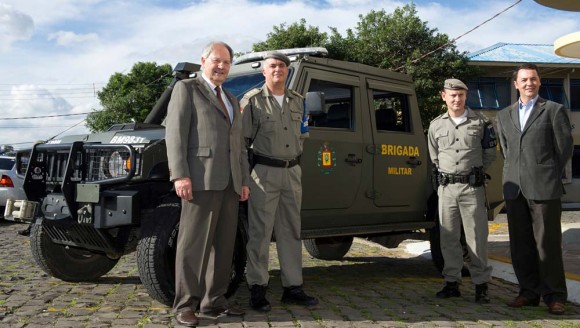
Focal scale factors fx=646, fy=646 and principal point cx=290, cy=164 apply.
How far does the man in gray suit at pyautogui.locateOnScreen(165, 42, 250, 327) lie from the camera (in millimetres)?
3986

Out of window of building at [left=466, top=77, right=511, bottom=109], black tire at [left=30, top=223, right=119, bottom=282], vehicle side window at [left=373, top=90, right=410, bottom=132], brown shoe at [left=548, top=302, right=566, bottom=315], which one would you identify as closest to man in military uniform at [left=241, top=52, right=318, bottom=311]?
vehicle side window at [left=373, top=90, right=410, bottom=132]

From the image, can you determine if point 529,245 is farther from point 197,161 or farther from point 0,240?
point 0,240

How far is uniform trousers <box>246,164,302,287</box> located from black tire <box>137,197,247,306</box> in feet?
1.83

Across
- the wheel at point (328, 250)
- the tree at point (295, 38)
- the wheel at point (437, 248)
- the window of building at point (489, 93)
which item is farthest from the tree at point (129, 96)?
the wheel at point (437, 248)

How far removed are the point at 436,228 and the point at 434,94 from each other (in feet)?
55.0

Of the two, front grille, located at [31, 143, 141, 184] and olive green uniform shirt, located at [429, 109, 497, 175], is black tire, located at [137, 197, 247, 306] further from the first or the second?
olive green uniform shirt, located at [429, 109, 497, 175]

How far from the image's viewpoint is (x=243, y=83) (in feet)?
17.7

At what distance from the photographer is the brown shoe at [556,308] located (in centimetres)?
470

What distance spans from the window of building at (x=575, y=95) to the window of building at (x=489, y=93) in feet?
10.0

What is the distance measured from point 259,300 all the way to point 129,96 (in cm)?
2746

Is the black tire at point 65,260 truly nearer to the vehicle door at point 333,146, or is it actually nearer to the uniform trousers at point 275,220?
the uniform trousers at point 275,220

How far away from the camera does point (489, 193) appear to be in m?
6.34

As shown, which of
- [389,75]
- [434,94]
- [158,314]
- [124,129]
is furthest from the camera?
[434,94]

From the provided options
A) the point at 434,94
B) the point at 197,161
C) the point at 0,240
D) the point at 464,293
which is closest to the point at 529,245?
the point at 464,293
